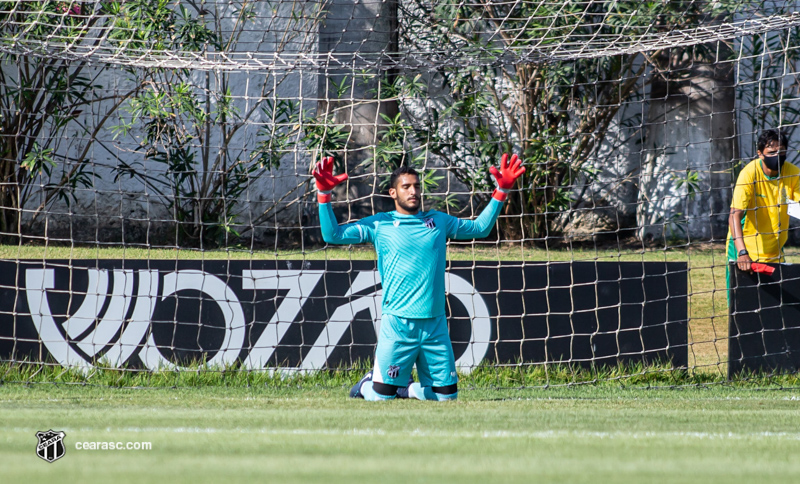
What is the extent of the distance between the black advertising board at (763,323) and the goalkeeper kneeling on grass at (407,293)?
2.14m

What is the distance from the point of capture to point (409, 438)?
3.23 metres

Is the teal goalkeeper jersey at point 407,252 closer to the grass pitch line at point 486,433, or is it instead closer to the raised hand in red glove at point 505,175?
the raised hand in red glove at point 505,175

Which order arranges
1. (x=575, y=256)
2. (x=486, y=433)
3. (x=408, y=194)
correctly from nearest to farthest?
(x=486, y=433), (x=408, y=194), (x=575, y=256)

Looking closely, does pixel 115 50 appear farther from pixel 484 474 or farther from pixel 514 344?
pixel 484 474

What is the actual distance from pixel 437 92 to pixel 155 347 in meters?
6.14

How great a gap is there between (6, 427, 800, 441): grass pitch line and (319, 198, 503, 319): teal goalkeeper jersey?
42.9 inches

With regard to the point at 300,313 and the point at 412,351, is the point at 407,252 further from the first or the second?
the point at 300,313

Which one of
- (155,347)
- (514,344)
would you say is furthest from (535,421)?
(155,347)

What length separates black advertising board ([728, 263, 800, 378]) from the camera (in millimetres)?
5359

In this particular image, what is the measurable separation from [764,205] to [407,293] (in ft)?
8.72

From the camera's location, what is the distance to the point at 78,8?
7.19 meters

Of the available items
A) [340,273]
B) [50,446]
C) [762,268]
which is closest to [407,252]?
[340,273]

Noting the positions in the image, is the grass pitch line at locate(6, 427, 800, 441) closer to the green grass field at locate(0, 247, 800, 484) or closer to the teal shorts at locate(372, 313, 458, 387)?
the green grass field at locate(0, 247, 800, 484)

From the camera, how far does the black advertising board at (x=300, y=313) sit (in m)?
5.44
